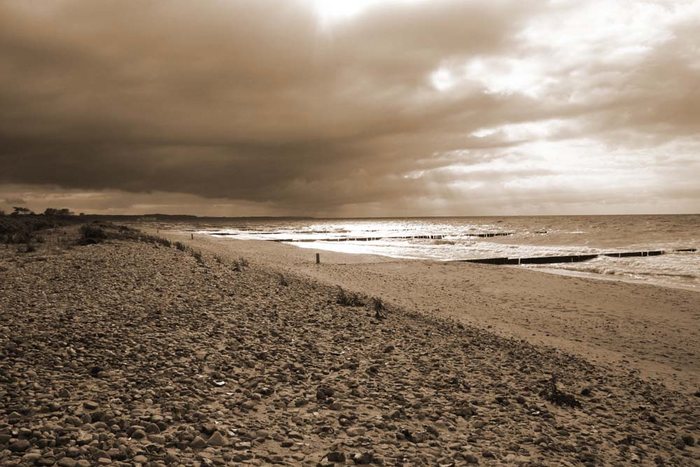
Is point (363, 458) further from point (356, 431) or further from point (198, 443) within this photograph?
point (198, 443)

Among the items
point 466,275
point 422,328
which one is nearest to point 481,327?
point 422,328

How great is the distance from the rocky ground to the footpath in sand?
8.21ft

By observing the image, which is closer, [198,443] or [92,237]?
[198,443]

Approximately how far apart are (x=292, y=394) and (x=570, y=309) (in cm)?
1642

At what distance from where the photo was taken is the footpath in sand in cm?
1297

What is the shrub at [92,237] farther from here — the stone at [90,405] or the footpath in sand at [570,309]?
the stone at [90,405]

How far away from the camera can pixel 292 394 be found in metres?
7.26

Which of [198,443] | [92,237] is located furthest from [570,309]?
[92,237]

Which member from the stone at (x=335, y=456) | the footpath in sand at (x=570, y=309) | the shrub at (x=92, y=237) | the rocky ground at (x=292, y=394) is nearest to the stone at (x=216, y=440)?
the rocky ground at (x=292, y=394)

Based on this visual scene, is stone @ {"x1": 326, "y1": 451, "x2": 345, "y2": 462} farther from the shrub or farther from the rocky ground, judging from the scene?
the shrub

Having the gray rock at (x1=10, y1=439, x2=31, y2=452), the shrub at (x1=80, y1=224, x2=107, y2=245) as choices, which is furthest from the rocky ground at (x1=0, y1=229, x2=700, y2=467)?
the shrub at (x1=80, y1=224, x2=107, y2=245)

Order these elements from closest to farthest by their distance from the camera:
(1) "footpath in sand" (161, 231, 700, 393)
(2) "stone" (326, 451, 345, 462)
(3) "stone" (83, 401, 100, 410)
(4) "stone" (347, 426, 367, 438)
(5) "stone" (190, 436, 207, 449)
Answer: (5) "stone" (190, 436, 207, 449) → (2) "stone" (326, 451, 345, 462) → (3) "stone" (83, 401, 100, 410) → (4) "stone" (347, 426, 367, 438) → (1) "footpath in sand" (161, 231, 700, 393)

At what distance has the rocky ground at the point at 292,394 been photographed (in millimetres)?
5508

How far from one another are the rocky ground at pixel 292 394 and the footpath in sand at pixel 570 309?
2.50m
